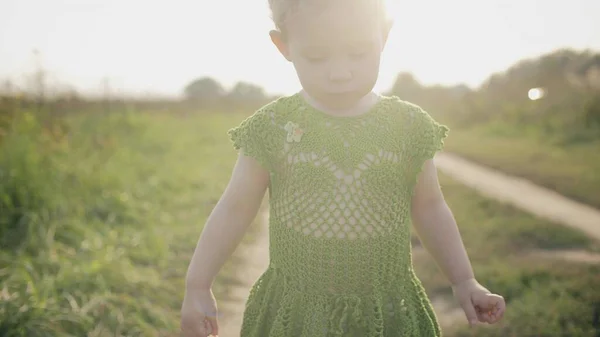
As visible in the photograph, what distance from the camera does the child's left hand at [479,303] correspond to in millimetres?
1570

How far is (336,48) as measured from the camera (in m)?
1.38

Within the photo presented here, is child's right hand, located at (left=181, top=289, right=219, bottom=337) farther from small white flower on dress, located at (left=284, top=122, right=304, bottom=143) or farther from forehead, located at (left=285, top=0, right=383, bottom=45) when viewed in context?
forehead, located at (left=285, top=0, right=383, bottom=45)

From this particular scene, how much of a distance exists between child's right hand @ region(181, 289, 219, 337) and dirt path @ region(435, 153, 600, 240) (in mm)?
4183

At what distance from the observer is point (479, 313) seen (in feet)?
5.33

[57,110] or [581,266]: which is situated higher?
[57,110]

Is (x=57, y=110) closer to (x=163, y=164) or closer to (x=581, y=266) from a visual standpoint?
(x=163, y=164)

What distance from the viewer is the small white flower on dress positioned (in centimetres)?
150

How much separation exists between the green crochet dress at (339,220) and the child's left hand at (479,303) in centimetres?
13

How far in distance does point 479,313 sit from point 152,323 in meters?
2.06

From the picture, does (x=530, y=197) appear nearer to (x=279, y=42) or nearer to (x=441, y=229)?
(x=441, y=229)

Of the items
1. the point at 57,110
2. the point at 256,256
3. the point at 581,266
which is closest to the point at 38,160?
the point at 256,256

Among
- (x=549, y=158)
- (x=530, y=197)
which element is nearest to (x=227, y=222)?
(x=530, y=197)

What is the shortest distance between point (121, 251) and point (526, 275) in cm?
276

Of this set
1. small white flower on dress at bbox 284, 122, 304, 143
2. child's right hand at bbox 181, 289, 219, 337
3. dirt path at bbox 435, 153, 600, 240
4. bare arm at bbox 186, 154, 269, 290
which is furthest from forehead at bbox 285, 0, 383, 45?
dirt path at bbox 435, 153, 600, 240
